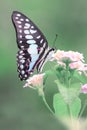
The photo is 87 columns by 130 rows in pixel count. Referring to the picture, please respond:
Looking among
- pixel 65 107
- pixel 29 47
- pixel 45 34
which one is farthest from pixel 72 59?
pixel 45 34

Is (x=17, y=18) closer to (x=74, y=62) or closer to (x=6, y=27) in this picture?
(x=74, y=62)

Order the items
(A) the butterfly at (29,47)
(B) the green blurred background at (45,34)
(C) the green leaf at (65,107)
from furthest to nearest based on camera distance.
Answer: (B) the green blurred background at (45,34) → (A) the butterfly at (29,47) → (C) the green leaf at (65,107)

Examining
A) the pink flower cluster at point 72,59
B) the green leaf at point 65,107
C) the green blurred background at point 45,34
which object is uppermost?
the pink flower cluster at point 72,59

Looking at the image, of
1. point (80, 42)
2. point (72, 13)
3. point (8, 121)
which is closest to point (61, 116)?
point (8, 121)

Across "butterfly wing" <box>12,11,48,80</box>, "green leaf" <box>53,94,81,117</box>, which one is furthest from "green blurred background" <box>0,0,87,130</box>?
"green leaf" <box>53,94,81,117</box>

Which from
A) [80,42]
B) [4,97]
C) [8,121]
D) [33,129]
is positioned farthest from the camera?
[80,42]

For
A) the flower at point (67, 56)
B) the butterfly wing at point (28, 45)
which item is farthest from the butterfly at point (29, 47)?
the flower at point (67, 56)

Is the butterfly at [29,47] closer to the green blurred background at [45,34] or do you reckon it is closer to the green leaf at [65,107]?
the green leaf at [65,107]
